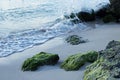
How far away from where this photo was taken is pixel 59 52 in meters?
10.6

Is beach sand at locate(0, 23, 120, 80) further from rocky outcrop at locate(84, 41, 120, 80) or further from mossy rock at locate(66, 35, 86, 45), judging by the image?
rocky outcrop at locate(84, 41, 120, 80)

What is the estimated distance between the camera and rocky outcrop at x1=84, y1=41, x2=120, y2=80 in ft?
21.1

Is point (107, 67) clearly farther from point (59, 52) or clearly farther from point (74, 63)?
point (59, 52)

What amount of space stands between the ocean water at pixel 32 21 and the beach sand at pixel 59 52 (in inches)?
18.5

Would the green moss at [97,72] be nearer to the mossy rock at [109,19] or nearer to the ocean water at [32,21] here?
the ocean water at [32,21]

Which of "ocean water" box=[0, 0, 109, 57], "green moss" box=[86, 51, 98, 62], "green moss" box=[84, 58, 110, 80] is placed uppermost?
"green moss" box=[84, 58, 110, 80]

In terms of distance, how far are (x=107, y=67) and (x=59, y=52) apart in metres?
3.93

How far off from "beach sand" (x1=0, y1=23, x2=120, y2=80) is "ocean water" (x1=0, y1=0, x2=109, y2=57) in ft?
1.54

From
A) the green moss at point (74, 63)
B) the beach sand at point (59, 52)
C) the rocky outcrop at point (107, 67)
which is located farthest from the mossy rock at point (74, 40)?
the rocky outcrop at point (107, 67)

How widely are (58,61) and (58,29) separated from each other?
15.6ft

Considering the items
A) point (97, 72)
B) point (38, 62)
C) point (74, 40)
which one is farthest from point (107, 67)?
point (74, 40)

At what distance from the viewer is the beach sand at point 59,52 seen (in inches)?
331

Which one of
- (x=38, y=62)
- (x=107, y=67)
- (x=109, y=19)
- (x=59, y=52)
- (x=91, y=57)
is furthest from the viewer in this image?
(x=109, y=19)

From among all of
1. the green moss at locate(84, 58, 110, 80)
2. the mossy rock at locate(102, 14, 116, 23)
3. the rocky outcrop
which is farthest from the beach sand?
the rocky outcrop
